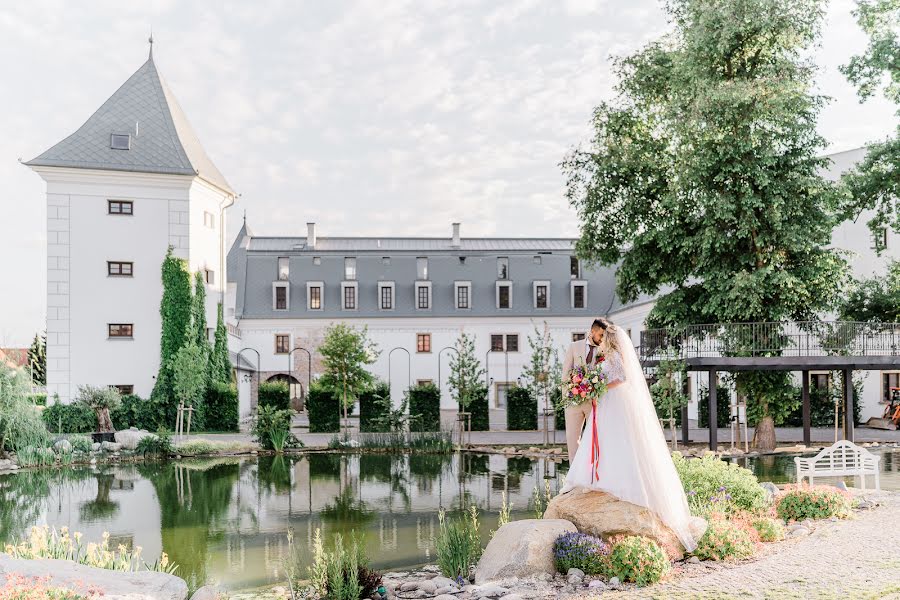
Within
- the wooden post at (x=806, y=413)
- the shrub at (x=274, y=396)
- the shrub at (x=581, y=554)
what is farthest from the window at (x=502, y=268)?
the shrub at (x=581, y=554)

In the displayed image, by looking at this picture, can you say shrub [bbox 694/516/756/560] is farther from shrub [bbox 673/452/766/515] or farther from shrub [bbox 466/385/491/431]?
shrub [bbox 466/385/491/431]

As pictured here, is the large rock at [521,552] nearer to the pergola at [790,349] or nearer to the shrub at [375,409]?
the pergola at [790,349]

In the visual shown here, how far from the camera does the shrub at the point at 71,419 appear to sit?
28.0m

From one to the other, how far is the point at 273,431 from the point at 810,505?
56.6ft

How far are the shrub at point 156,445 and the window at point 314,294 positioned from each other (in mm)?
20083

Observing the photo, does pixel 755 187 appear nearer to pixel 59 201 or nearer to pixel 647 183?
pixel 647 183

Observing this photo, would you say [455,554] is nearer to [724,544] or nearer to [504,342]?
[724,544]

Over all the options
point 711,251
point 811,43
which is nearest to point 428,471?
point 711,251

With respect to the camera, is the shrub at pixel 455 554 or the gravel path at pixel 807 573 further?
the shrub at pixel 455 554

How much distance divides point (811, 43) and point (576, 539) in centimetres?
1986

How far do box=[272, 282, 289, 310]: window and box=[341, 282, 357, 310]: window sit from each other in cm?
311

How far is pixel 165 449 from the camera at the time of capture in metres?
23.6

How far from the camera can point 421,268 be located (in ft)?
148

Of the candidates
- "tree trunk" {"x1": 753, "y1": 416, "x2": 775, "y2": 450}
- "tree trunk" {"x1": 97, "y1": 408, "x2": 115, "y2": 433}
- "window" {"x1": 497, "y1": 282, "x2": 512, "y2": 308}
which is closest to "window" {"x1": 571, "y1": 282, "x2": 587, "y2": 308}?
"window" {"x1": 497, "y1": 282, "x2": 512, "y2": 308}
